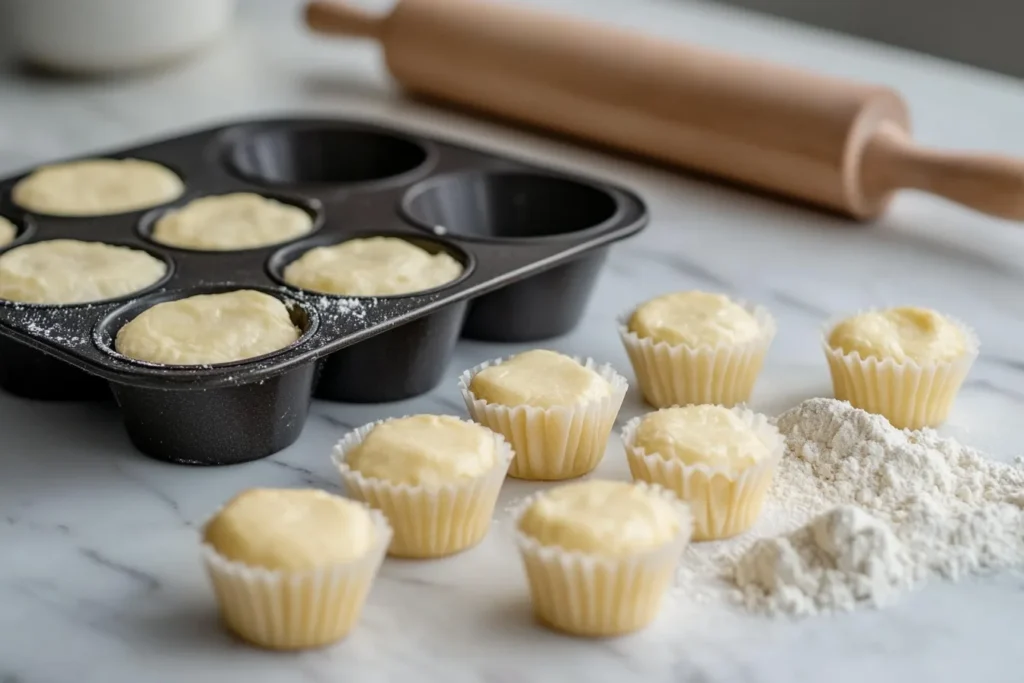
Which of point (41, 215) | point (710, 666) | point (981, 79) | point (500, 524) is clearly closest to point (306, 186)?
point (41, 215)

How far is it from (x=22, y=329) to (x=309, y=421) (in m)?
0.36

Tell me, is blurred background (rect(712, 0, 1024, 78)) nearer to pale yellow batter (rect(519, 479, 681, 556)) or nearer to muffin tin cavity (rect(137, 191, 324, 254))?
muffin tin cavity (rect(137, 191, 324, 254))

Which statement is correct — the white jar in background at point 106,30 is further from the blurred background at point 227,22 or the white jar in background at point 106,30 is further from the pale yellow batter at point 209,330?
the pale yellow batter at point 209,330

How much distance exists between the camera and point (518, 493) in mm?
1652

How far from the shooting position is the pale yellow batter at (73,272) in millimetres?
1781

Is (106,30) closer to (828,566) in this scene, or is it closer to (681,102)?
(681,102)

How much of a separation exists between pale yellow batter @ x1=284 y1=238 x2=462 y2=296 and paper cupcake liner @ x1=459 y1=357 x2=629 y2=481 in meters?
0.20

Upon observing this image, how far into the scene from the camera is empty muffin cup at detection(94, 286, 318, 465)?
1600mm

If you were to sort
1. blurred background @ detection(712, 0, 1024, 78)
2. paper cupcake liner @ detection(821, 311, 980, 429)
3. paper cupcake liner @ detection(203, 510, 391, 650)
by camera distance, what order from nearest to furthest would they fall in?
paper cupcake liner @ detection(203, 510, 391, 650)
paper cupcake liner @ detection(821, 311, 980, 429)
blurred background @ detection(712, 0, 1024, 78)

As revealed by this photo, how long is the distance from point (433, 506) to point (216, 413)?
311mm

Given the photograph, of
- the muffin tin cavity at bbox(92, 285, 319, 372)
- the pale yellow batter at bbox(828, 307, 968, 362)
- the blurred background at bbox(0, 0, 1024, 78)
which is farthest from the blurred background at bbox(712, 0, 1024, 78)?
the muffin tin cavity at bbox(92, 285, 319, 372)

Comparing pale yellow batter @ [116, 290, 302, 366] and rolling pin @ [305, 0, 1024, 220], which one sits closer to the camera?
pale yellow batter @ [116, 290, 302, 366]

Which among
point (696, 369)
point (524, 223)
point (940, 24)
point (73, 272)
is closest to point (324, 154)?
point (524, 223)

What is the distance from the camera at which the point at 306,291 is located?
1766 millimetres
